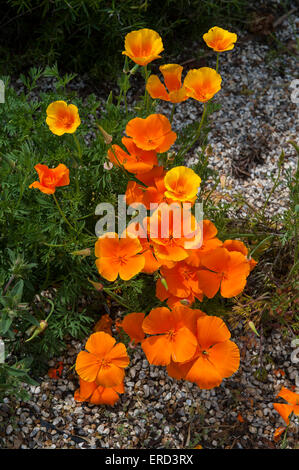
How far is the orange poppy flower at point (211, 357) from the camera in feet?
5.57

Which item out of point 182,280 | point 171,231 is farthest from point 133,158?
point 182,280

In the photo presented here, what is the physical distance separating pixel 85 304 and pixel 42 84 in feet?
4.23

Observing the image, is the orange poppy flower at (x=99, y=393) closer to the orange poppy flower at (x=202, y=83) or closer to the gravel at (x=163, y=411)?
the gravel at (x=163, y=411)

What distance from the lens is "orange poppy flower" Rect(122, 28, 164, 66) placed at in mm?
1776

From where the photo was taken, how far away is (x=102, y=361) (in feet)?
5.85

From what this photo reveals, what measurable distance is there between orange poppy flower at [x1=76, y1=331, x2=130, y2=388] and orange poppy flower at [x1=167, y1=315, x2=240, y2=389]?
0.67ft

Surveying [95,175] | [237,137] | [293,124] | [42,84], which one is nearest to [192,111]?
[237,137]

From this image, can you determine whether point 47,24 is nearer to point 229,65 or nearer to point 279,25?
point 229,65

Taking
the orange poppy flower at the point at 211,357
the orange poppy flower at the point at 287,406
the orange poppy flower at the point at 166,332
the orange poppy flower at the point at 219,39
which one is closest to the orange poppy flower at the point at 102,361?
the orange poppy flower at the point at 166,332

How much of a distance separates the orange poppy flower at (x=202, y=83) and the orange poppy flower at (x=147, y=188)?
28 centimetres

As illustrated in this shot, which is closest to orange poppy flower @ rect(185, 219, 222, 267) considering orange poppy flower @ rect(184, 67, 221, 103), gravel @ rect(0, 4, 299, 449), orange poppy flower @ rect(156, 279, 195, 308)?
orange poppy flower @ rect(156, 279, 195, 308)

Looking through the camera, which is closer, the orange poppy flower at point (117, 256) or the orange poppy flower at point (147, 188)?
the orange poppy flower at point (117, 256)

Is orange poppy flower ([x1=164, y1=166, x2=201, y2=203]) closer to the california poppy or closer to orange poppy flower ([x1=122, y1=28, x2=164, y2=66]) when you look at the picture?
orange poppy flower ([x1=122, y1=28, x2=164, y2=66])

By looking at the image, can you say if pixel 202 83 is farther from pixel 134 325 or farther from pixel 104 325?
pixel 104 325
